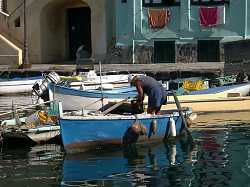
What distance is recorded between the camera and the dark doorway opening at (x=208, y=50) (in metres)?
39.0

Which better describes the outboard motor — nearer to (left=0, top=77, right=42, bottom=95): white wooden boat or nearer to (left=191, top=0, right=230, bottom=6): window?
(left=0, top=77, right=42, bottom=95): white wooden boat

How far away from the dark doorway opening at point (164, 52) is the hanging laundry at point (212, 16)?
96.4 inches

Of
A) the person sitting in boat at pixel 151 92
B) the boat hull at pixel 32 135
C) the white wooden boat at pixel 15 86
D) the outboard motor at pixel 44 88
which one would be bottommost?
the white wooden boat at pixel 15 86

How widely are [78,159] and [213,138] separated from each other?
473cm

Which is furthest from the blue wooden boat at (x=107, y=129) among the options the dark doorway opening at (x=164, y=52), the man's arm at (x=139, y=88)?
the dark doorway opening at (x=164, y=52)

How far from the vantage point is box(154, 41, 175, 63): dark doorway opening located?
39875 mm

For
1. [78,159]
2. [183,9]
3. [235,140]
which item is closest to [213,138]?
[235,140]

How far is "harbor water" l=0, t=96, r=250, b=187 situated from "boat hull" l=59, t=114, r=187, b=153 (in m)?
0.25

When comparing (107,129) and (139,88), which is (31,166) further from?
(139,88)

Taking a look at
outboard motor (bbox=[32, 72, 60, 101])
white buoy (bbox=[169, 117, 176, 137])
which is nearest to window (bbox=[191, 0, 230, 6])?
outboard motor (bbox=[32, 72, 60, 101])

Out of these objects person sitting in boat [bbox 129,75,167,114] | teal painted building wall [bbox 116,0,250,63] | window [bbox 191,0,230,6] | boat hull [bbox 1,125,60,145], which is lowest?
boat hull [bbox 1,125,60,145]

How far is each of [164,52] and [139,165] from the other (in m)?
25.2

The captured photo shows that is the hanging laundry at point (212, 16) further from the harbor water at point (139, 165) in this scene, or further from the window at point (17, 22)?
Result: the harbor water at point (139, 165)

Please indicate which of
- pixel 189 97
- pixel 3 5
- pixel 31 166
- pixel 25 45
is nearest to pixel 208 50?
pixel 25 45
